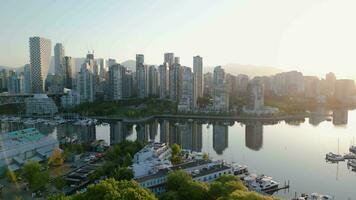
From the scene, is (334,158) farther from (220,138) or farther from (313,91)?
(313,91)

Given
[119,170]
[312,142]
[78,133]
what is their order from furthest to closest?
[78,133] → [312,142] → [119,170]

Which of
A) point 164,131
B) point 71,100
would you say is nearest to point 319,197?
point 164,131

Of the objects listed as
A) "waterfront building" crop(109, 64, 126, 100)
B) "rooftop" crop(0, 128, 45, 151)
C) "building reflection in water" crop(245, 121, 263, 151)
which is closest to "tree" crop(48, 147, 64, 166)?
"rooftop" crop(0, 128, 45, 151)

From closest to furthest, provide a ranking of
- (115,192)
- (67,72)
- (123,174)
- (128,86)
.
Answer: (115,192) < (123,174) < (128,86) < (67,72)

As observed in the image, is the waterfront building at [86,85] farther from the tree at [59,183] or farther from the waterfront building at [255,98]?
the tree at [59,183]

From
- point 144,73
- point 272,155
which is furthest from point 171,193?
point 144,73

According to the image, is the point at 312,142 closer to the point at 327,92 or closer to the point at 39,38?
the point at 327,92

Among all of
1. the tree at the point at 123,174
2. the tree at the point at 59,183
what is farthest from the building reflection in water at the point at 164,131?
the tree at the point at 59,183
